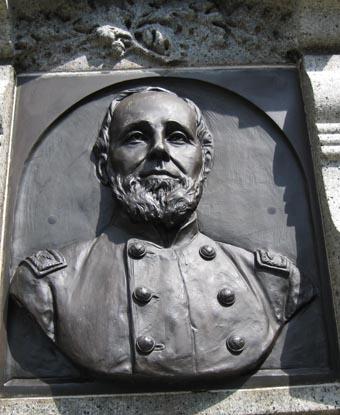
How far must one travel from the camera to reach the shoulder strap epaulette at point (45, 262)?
137 inches

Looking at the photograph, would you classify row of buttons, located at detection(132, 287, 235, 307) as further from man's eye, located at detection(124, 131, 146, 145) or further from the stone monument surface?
man's eye, located at detection(124, 131, 146, 145)

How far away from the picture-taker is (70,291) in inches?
136

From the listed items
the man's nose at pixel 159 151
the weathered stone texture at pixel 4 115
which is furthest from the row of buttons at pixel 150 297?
the weathered stone texture at pixel 4 115

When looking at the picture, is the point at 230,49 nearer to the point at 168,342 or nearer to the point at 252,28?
the point at 252,28

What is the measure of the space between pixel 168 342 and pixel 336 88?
1.87 m

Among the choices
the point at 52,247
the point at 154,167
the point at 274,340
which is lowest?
the point at 274,340

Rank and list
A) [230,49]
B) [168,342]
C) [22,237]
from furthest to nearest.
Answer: [230,49] → [22,237] → [168,342]

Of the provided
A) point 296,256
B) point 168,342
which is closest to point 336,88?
point 296,256

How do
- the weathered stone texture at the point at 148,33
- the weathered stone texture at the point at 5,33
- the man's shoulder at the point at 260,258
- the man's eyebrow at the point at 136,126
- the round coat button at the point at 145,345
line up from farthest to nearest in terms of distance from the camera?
the weathered stone texture at the point at 148,33, the weathered stone texture at the point at 5,33, the man's eyebrow at the point at 136,126, the man's shoulder at the point at 260,258, the round coat button at the point at 145,345

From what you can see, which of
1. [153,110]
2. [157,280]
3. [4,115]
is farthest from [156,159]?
[4,115]

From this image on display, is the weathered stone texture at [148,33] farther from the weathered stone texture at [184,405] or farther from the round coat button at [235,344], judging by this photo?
the weathered stone texture at [184,405]

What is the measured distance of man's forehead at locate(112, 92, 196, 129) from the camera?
3.81 metres

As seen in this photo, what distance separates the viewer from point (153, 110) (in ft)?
12.6

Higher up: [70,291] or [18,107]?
[18,107]
